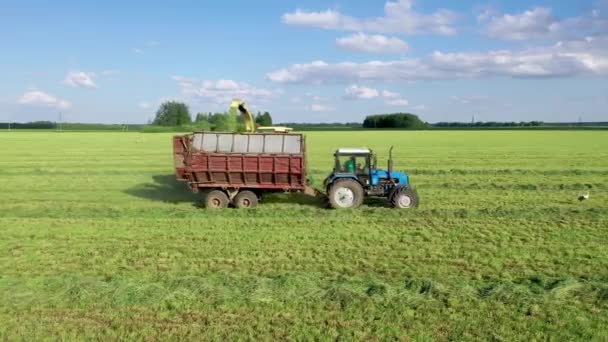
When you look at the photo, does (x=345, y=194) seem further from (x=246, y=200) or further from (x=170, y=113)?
(x=170, y=113)

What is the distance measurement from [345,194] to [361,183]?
59cm

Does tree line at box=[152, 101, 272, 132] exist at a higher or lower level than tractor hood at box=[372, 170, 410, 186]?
higher

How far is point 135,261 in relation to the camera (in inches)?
335

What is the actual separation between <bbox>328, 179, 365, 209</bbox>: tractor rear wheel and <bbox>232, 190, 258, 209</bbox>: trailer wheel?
2.00 meters

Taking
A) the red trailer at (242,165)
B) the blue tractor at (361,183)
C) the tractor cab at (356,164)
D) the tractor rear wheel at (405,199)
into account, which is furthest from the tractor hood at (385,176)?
the red trailer at (242,165)

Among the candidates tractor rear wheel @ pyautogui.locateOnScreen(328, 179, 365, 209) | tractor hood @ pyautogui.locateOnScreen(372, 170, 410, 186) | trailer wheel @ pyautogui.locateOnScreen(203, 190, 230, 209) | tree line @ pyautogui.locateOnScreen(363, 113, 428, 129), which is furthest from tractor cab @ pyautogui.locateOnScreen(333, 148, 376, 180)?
tree line @ pyautogui.locateOnScreen(363, 113, 428, 129)

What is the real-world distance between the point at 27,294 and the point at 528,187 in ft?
50.3

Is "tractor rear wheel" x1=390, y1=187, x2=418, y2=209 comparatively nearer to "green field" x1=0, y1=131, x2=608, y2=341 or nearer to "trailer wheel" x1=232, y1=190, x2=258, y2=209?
"green field" x1=0, y1=131, x2=608, y2=341

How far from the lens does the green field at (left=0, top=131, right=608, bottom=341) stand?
19.4 feet

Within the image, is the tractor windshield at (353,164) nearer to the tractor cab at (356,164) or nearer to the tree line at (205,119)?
the tractor cab at (356,164)

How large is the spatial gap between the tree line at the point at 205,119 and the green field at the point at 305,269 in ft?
8.46

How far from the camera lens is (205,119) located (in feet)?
68.1

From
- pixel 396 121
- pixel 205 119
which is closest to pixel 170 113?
pixel 396 121

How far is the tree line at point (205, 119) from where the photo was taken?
16.3 m
